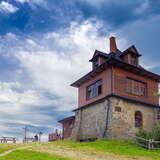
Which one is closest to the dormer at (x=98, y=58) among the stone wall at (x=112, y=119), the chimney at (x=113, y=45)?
the chimney at (x=113, y=45)

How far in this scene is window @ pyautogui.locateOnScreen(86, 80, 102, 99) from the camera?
1545 inches

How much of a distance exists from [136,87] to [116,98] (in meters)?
3.91

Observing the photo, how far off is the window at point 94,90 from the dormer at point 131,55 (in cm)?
437

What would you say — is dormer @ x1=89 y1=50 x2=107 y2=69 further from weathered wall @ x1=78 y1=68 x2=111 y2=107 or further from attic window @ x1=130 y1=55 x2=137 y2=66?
attic window @ x1=130 y1=55 x2=137 y2=66

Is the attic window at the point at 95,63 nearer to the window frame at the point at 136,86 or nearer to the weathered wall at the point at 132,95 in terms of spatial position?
the weathered wall at the point at 132,95

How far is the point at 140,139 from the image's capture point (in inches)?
Result: 1377

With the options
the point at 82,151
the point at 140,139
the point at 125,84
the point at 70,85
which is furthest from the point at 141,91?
the point at 82,151

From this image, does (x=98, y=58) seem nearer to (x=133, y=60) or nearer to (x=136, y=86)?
(x=133, y=60)

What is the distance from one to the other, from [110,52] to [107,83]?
278 inches

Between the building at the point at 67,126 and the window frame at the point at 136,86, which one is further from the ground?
the window frame at the point at 136,86

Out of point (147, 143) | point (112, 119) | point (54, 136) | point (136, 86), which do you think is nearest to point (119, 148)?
point (147, 143)

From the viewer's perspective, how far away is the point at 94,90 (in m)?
40.2

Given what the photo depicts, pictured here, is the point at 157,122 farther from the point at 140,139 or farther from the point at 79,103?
the point at 79,103

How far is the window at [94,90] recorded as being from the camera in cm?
3925
